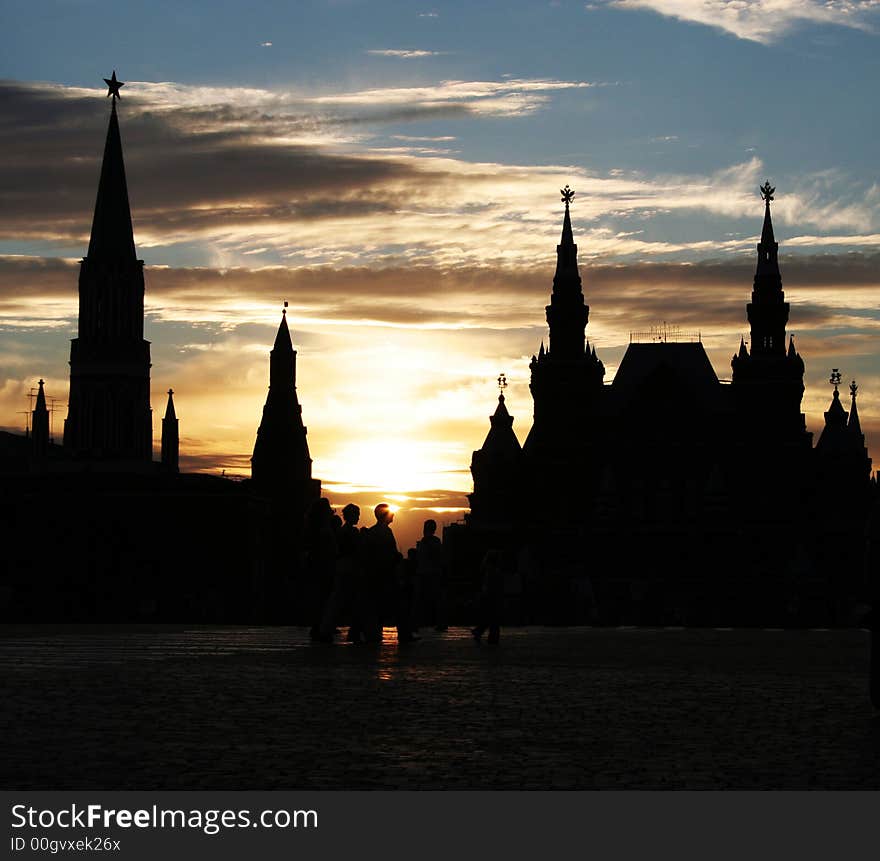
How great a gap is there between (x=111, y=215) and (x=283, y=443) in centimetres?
4618

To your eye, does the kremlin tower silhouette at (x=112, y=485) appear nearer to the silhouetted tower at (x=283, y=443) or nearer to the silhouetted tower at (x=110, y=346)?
the silhouetted tower at (x=110, y=346)

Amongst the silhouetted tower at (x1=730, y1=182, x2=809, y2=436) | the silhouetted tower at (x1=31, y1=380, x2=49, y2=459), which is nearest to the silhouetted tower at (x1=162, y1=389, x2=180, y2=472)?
the silhouetted tower at (x1=31, y1=380, x2=49, y2=459)

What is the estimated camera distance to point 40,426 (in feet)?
520

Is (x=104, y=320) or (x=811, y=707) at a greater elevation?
(x=104, y=320)

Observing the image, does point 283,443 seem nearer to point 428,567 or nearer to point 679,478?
point 679,478

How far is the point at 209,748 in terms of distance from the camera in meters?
11.9

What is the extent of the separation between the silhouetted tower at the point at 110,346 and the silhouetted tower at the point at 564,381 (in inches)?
1221

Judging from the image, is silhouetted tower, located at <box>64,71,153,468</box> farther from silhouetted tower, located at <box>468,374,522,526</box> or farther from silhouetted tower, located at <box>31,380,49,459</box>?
silhouetted tower, located at <box>468,374,522,526</box>

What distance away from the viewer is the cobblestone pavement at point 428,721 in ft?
35.2

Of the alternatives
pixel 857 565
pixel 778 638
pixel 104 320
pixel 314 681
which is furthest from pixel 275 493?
pixel 314 681

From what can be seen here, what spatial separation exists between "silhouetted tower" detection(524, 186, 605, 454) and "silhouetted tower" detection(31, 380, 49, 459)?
44.9m

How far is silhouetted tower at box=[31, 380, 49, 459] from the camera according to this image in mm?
154125
